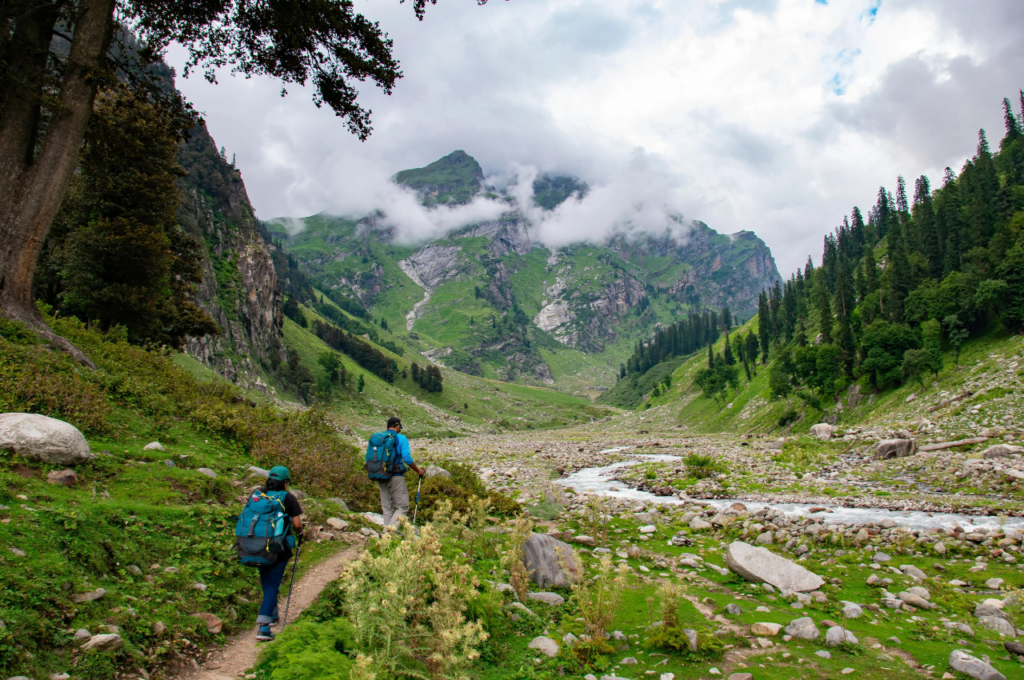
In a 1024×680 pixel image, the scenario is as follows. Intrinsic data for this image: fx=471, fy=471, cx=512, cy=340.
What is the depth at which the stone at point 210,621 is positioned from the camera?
5954 millimetres

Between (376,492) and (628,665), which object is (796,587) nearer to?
(628,665)

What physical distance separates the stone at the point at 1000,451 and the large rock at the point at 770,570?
66.7 ft

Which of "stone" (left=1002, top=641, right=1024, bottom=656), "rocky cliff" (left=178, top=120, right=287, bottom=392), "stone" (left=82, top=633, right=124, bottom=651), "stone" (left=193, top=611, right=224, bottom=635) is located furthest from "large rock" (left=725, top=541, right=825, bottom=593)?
"rocky cliff" (left=178, top=120, right=287, bottom=392)

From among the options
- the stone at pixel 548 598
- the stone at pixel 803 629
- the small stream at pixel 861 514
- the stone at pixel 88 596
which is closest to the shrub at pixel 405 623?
the stone at pixel 88 596

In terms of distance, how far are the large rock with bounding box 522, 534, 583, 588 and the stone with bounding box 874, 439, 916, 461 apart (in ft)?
86.0

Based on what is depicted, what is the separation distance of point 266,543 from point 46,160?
38.1 ft

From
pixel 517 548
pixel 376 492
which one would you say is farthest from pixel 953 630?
pixel 376 492

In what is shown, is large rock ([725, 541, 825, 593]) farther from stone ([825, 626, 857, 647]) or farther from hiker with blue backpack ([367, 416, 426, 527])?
hiker with blue backpack ([367, 416, 426, 527])

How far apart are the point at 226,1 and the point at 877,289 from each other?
287 feet

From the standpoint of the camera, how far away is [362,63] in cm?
1205

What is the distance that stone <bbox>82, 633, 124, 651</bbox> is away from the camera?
4582 mm

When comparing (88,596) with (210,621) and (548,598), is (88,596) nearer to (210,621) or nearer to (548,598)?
(210,621)

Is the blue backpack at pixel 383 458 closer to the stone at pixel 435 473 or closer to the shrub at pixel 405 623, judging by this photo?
the shrub at pixel 405 623

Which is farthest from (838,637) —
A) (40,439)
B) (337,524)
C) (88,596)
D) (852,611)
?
(40,439)
